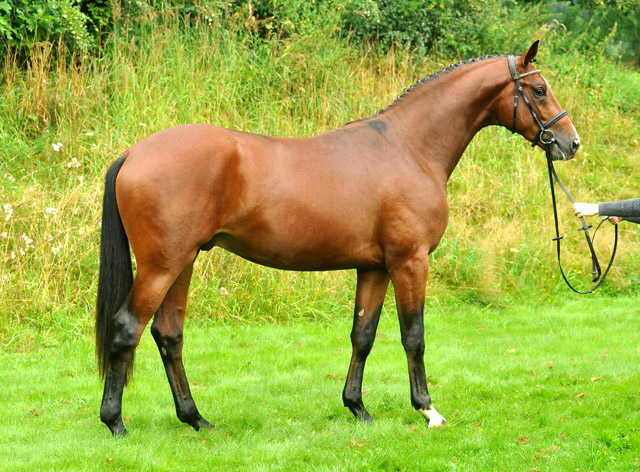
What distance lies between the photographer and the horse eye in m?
4.58

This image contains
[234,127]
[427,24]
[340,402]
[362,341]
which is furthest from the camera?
[427,24]

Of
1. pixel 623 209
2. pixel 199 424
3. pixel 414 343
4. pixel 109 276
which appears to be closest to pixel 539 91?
pixel 623 209

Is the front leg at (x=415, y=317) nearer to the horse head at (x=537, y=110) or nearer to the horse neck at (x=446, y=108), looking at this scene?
the horse neck at (x=446, y=108)

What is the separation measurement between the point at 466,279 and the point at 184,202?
4.99 meters

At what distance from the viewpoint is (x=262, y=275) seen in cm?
736

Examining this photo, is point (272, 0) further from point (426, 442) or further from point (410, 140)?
point (426, 442)

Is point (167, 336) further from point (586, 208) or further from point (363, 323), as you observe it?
point (586, 208)

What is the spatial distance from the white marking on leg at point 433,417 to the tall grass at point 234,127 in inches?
114

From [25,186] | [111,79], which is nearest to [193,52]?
[111,79]

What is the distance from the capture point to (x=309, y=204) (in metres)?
4.20

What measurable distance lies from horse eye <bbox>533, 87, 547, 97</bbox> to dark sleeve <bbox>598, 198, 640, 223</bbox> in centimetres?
80

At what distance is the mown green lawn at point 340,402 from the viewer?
402cm

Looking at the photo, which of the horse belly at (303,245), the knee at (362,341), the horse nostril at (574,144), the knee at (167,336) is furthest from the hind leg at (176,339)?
the horse nostril at (574,144)

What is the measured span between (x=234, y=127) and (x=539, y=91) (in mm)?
4870
